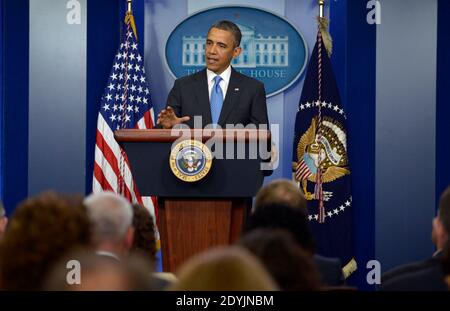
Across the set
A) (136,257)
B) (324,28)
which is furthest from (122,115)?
(136,257)

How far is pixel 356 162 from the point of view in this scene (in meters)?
7.27

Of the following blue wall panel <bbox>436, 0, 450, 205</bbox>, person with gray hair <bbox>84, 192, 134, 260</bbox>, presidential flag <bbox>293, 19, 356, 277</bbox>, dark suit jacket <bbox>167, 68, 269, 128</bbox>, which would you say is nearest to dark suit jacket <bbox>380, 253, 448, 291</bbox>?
person with gray hair <bbox>84, 192, 134, 260</bbox>

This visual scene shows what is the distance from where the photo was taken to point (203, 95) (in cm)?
579

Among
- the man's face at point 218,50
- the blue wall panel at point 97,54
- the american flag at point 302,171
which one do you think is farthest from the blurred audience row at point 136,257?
the blue wall panel at point 97,54

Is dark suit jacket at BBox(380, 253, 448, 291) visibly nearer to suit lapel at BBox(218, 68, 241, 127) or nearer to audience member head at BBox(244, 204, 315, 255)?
audience member head at BBox(244, 204, 315, 255)

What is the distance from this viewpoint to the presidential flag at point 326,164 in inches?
280

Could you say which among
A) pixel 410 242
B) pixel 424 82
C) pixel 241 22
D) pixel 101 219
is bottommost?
pixel 410 242

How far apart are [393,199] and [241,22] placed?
6.78ft

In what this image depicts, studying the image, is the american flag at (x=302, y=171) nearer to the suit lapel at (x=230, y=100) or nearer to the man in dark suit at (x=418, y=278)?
the suit lapel at (x=230, y=100)

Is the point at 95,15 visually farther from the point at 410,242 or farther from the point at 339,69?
the point at 410,242

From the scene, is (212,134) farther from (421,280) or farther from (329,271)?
(421,280)

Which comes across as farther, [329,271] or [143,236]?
[143,236]

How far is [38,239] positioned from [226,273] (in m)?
0.84
